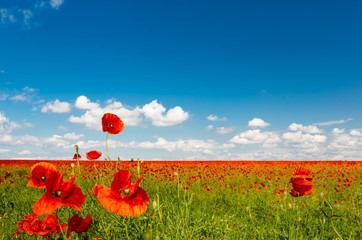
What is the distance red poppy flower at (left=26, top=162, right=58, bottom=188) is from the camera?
4.33 ft

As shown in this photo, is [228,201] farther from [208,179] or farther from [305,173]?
[305,173]

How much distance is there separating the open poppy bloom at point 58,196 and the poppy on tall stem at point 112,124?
630 mm

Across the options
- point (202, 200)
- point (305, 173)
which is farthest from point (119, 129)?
point (202, 200)

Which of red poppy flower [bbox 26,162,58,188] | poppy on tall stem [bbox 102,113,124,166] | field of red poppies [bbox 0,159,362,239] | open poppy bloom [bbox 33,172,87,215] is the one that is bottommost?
field of red poppies [bbox 0,159,362,239]

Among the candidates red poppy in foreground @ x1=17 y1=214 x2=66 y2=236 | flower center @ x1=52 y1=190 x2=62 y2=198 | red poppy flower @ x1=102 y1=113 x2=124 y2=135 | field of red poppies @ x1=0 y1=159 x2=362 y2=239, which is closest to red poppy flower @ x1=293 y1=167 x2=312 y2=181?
field of red poppies @ x1=0 y1=159 x2=362 y2=239

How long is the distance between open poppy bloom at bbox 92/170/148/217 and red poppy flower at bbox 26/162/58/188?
1.15 feet

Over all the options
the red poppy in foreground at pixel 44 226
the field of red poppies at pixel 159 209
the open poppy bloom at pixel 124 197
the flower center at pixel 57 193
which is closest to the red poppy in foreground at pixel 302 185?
the field of red poppies at pixel 159 209

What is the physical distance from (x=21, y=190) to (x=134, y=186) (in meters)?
8.32

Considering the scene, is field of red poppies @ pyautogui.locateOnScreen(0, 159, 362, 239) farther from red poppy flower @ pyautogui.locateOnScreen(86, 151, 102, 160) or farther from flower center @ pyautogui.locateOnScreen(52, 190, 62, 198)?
red poppy flower @ pyautogui.locateOnScreen(86, 151, 102, 160)

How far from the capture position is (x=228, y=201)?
6.66m

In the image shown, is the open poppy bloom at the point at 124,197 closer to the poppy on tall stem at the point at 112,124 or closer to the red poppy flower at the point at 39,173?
the red poppy flower at the point at 39,173

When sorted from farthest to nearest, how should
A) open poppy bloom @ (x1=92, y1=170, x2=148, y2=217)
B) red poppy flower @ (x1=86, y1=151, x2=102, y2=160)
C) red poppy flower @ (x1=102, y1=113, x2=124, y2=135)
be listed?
red poppy flower @ (x1=86, y1=151, x2=102, y2=160), red poppy flower @ (x1=102, y1=113, x2=124, y2=135), open poppy bloom @ (x1=92, y1=170, x2=148, y2=217)

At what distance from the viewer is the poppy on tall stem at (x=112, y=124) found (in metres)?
1.84

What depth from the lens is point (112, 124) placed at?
1.89m
